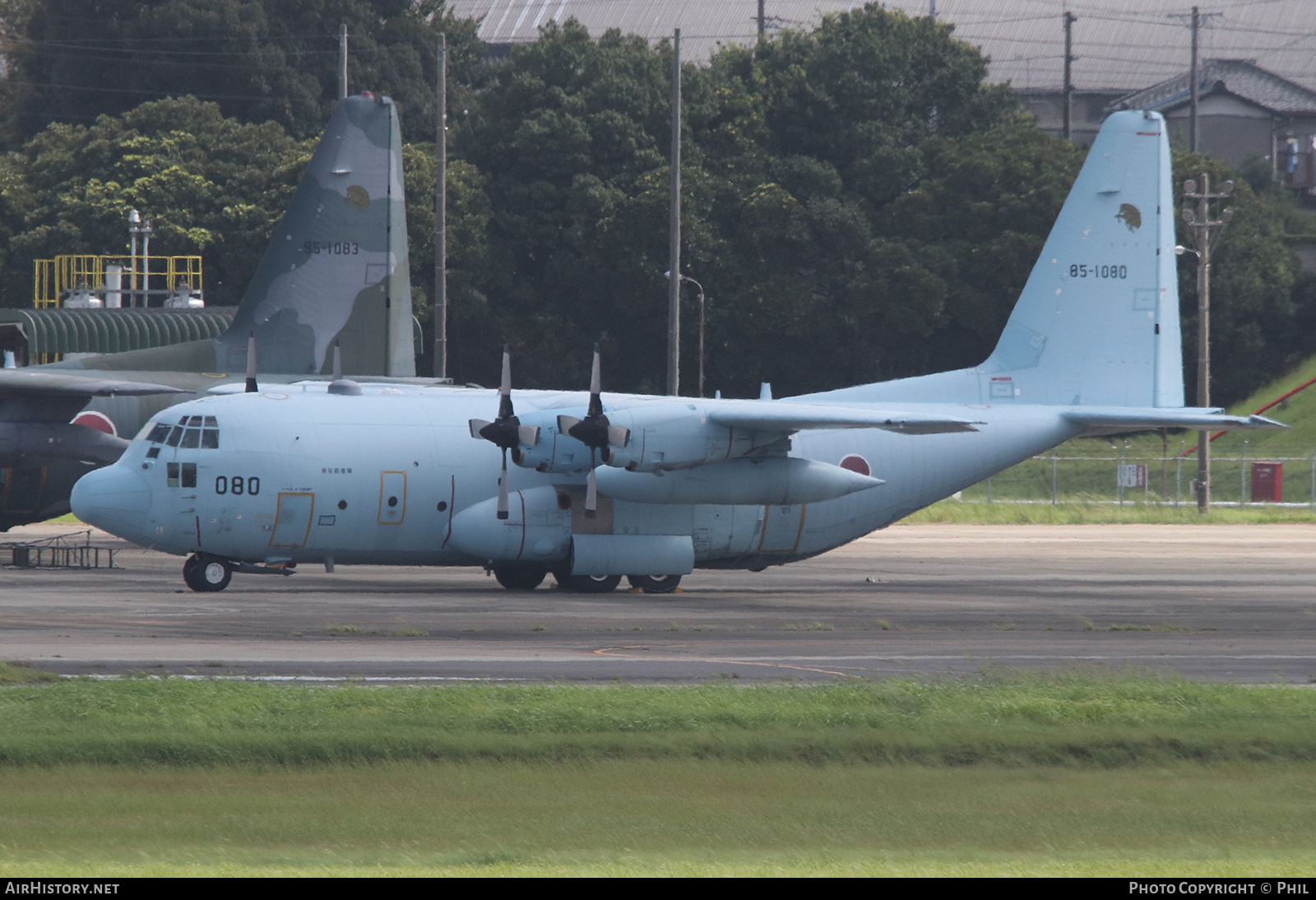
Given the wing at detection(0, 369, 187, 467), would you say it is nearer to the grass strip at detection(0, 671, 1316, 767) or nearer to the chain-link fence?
the grass strip at detection(0, 671, 1316, 767)

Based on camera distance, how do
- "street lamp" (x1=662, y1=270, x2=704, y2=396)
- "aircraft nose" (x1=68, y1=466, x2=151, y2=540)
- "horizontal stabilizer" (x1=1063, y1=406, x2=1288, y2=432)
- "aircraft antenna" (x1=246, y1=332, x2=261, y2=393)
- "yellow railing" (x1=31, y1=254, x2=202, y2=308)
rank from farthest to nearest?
1. "yellow railing" (x1=31, y1=254, x2=202, y2=308)
2. "street lamp" (x1=662, y1=270, x2=704, y2=396)
3. "aircraft antenna" (x1=246, y1=332, x2=261, y2=393)
4. "horizontal stabilizer" (x1=1063, y1=406, x2=1288, y2=432)
5. "aircraft nose" (x1=68, y1=466, x2=151, y2=540)

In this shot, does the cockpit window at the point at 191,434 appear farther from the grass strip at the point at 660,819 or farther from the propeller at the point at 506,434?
the grass strip at the point at 660,819

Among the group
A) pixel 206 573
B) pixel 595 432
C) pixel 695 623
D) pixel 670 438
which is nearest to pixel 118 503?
pixel 206 573

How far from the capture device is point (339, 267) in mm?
36969

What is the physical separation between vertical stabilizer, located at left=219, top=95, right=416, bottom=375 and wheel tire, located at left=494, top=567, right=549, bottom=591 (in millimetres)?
7803

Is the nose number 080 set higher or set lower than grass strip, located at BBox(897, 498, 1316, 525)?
higher

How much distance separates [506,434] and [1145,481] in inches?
1680

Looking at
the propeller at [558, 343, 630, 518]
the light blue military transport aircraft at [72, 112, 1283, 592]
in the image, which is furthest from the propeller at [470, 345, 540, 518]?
the propeller at [558, 343, 630, 518]

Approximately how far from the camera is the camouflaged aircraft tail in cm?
3684

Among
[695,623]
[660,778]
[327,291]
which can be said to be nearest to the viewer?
[660,778]

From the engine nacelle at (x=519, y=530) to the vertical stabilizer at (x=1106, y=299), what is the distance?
9.52 m

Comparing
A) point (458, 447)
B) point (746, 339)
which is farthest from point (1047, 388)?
point (746, 339)

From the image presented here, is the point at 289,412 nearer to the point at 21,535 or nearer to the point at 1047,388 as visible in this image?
the point at 1047,388

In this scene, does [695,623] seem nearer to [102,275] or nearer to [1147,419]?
[1147,419]
